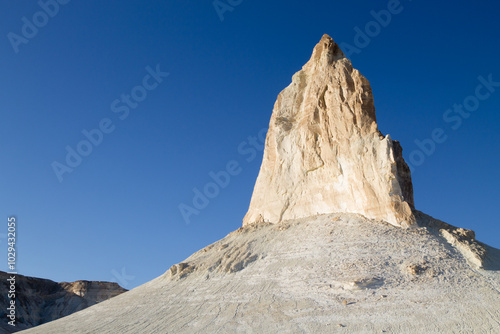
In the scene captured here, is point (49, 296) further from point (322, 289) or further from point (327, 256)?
point (322, 289)

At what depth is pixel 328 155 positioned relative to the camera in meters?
34.1

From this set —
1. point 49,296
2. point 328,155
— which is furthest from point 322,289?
point 49,296

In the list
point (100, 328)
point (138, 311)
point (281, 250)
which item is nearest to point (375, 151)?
point (281, 250)

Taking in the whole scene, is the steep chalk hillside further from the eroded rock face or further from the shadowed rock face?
the shadowed rock face

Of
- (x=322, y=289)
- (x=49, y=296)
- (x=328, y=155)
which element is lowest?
(x=322, y=289)

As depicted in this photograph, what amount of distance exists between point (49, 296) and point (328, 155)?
62.6 meters

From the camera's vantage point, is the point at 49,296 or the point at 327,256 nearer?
the point at 327,256

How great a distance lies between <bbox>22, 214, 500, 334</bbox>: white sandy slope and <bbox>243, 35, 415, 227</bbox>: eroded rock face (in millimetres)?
1744

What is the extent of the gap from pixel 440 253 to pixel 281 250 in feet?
34.7

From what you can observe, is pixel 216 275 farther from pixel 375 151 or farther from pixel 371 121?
pixel 371 121

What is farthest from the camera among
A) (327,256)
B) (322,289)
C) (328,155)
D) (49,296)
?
(49,296)

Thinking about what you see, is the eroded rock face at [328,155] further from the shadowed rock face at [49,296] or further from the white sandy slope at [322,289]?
the shadowed rock face at [49,296]

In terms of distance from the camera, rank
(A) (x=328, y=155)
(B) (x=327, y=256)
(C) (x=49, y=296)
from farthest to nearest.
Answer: (C) (x=49, y=296)
(A) (x=328, y=155)
(B) (x=327, y=256)

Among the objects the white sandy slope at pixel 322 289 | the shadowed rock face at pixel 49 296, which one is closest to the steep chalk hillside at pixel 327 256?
the white sandy slope at pixel 322 289
